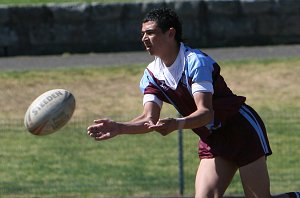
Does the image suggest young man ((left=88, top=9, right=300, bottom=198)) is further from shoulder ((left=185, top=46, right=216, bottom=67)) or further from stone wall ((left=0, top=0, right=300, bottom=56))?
stone wall ((left=0, top=0, right=300, bottom=56))

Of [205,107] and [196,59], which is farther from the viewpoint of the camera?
[196,59]

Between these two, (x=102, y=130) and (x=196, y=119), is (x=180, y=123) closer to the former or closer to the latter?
(x=196, y=119)

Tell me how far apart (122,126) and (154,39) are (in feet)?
2.32

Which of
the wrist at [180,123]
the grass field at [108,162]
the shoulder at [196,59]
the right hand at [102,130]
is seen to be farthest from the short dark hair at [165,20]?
the grass field at [108,162]

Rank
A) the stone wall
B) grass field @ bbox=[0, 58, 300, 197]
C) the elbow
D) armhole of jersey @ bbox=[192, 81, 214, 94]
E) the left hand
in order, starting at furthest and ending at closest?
the stone wall, grass field @ bbox=[0, 58, 300, 197], armhole of jersey @ bbox=[192, 81, 214, 94], the elbow, the left hand

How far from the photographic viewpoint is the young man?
27.4 feet

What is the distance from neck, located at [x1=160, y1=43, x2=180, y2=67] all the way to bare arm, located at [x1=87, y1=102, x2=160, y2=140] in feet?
1.24

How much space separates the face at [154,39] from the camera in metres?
8.35

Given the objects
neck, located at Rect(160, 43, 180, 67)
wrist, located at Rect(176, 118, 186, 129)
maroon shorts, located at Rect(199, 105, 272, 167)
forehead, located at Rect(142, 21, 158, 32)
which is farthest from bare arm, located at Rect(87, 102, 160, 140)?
forehead, located at Rect(142, 21, 158, 32)

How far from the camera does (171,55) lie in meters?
8.47

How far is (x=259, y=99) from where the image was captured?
663 inches

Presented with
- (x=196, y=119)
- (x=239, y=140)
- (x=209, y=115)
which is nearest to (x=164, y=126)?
(x=196, y=119)

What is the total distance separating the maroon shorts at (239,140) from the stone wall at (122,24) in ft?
29.6

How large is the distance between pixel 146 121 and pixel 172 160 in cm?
512
